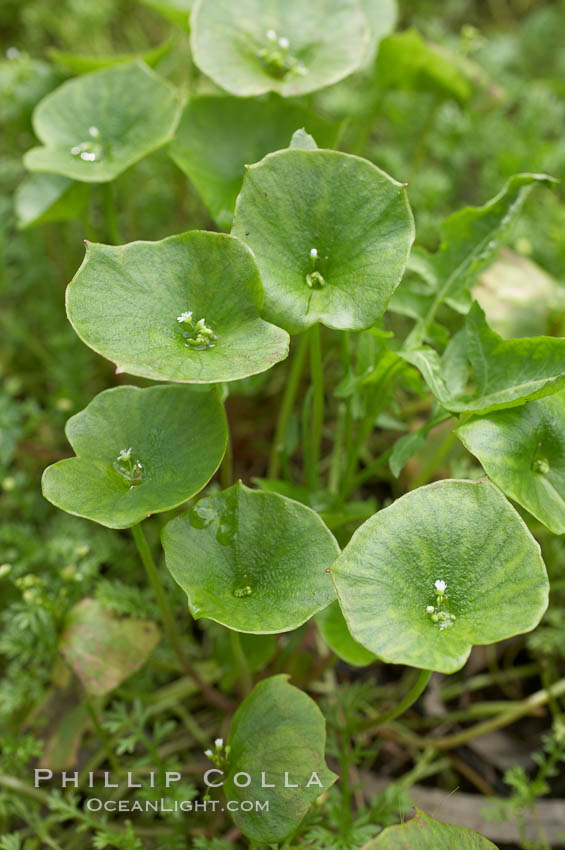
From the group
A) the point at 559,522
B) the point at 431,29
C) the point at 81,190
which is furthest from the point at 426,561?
the point at 431,29

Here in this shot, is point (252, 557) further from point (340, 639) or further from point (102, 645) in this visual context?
point (102, 645)

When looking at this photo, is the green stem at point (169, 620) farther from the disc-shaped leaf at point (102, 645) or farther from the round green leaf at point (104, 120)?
the round green leaf at point (104, 120)

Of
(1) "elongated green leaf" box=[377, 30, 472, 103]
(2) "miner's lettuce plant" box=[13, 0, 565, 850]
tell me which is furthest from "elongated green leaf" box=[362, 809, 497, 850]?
(1) "elongated green leaf" box=[377, 30, 472, 103]

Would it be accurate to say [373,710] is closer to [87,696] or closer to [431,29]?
[87,696]

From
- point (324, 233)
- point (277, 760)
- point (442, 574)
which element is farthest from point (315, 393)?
point (277, 760)

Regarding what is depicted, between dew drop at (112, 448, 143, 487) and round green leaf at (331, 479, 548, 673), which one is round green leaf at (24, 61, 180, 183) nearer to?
dew drop at (112, 448, 143, 487)

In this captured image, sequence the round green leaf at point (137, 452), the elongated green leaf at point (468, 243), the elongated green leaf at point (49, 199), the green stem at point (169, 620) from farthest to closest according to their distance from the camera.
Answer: the elongated green leaf at point (49, 199)
the elongated green leaf at point (468, 243)
the green stem at point (169, 620)
the round green leaf at point (137, 452)

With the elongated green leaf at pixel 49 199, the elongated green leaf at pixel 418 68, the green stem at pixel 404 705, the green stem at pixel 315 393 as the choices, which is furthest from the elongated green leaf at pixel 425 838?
the elongated green leaf at pixel 418 68
